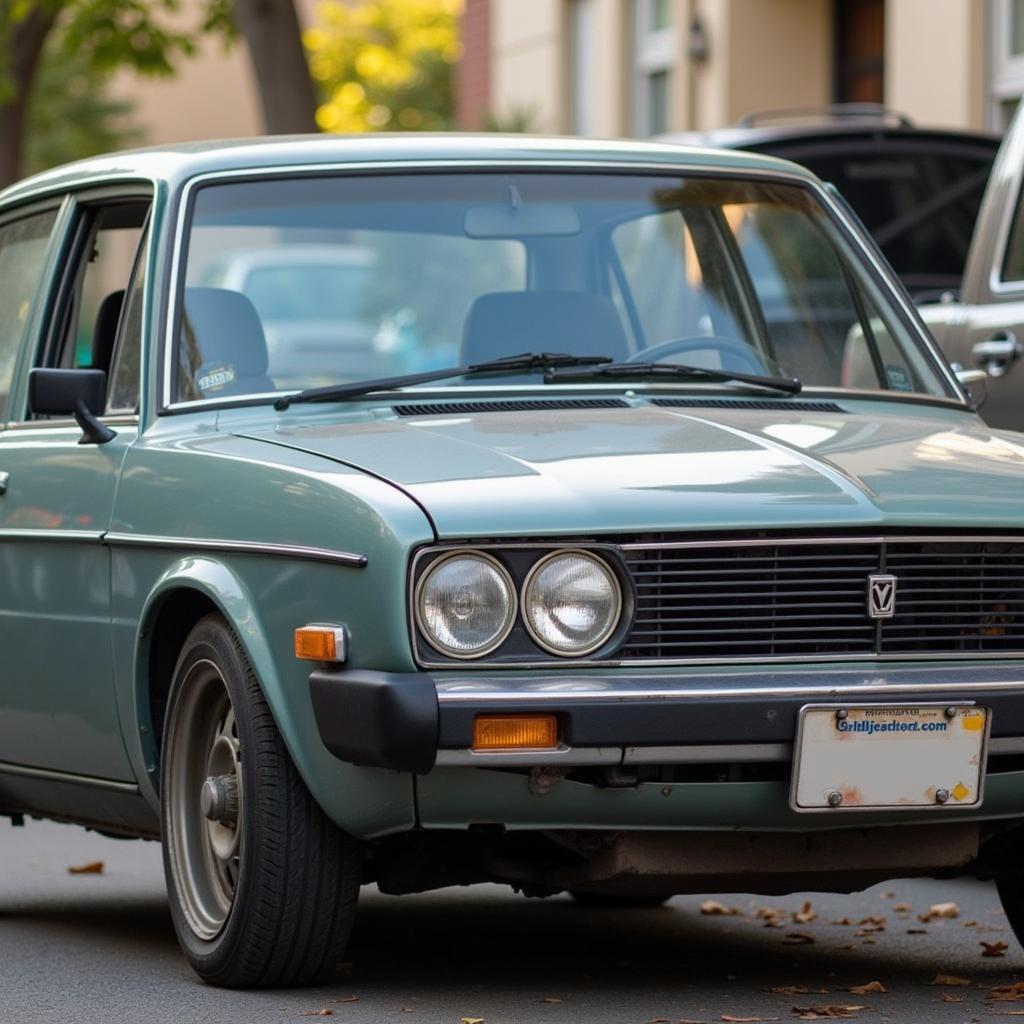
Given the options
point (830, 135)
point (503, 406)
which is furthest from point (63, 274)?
point (830, 135)

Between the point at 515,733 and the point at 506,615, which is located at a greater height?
the point at 506,615

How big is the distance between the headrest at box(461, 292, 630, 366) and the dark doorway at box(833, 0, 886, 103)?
14.3m

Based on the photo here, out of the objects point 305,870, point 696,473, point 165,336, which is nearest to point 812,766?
point 696,473

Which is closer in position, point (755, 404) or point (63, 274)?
point (755, 404)

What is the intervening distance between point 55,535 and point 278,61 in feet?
35.0

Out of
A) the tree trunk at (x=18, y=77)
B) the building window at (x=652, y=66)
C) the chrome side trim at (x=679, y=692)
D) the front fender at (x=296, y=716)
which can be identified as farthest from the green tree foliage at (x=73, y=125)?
the chrome side trim at (x=679, y=692)

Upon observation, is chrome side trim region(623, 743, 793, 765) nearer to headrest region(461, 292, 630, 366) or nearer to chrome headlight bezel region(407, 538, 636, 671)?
chrome headlight bezel region(407, 538, 636, 671)

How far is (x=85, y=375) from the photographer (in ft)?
19.6

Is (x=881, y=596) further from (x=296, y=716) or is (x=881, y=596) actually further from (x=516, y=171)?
(x=516, y=171)

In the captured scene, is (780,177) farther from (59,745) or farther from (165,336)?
(59,745)

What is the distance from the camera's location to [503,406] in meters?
5.70

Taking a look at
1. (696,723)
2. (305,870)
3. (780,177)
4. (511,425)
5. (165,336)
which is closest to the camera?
(696,723)

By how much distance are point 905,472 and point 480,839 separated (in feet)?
3.61

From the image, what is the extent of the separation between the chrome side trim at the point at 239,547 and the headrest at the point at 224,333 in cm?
44
